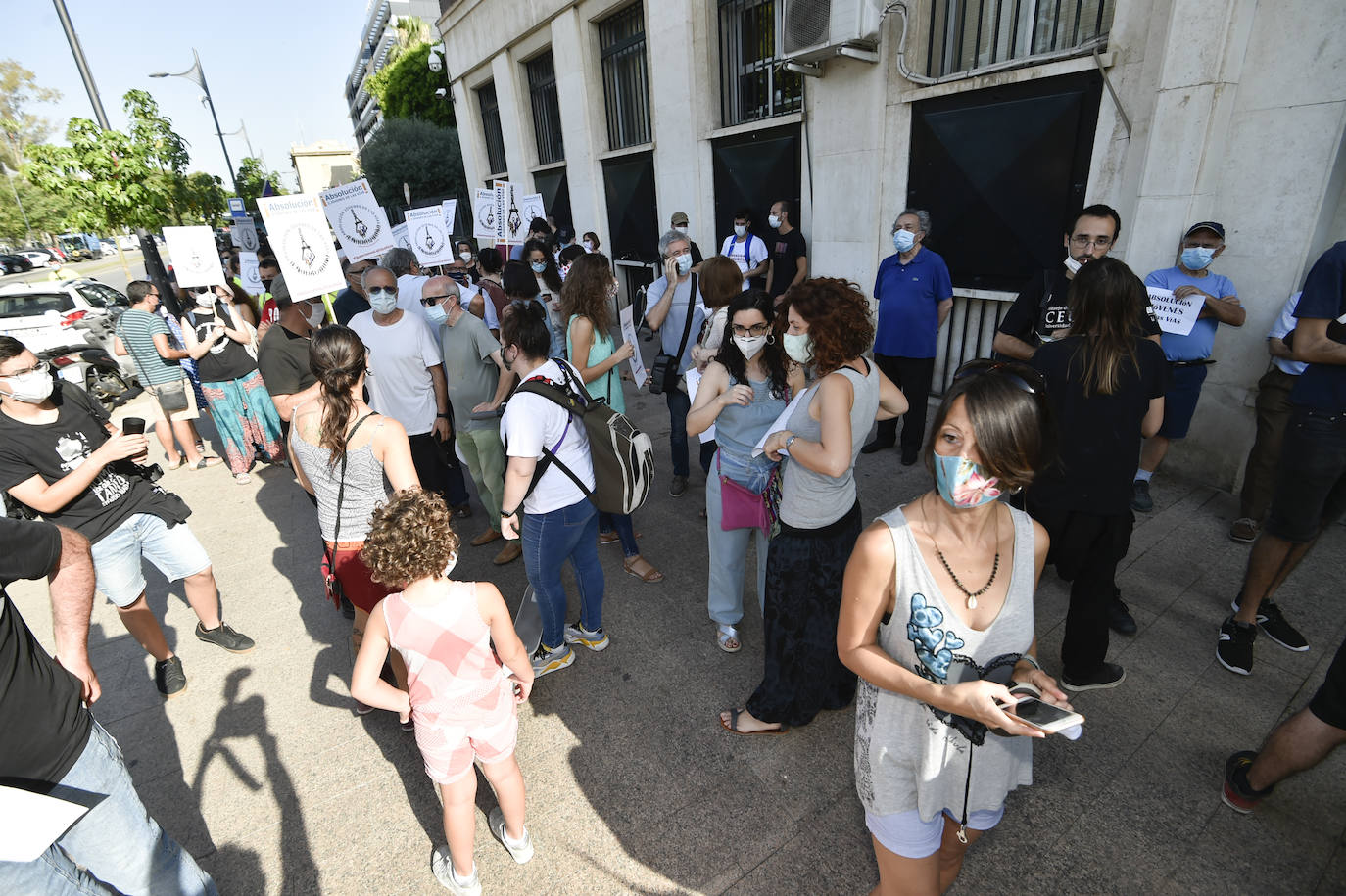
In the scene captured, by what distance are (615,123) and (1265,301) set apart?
9.90 m

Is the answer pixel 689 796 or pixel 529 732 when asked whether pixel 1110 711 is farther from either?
pixel 529 732

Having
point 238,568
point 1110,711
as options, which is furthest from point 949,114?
point 238,568

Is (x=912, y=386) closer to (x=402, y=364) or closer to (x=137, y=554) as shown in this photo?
(x=402, y=364)

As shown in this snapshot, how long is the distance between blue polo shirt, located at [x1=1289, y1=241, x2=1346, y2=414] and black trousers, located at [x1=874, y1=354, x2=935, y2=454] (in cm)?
272

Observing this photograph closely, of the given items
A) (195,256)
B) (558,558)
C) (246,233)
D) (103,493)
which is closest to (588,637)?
(558,558)

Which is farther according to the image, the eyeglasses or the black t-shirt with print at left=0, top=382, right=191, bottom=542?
the black t-shirt with print at left=0, top=382, right=191, bottom=542

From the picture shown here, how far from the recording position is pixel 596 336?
4.03 metres

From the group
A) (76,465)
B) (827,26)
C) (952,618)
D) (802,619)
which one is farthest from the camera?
(827,26)

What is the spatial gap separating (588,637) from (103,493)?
241 cm

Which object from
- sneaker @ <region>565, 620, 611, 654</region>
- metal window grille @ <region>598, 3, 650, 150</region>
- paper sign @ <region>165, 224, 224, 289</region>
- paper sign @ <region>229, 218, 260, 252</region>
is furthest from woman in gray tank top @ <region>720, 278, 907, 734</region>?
paper sign @ <region>229, 218, 260, 252</region>

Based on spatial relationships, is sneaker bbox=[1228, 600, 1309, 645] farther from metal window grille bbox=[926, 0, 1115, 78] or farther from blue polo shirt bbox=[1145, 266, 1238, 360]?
metal window grille bbox=[926, 0, 1115, 78]

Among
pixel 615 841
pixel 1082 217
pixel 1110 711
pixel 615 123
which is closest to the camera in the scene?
pixel 615 841

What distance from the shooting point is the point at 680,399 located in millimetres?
4898

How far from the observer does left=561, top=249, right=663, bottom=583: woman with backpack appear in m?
3.92
